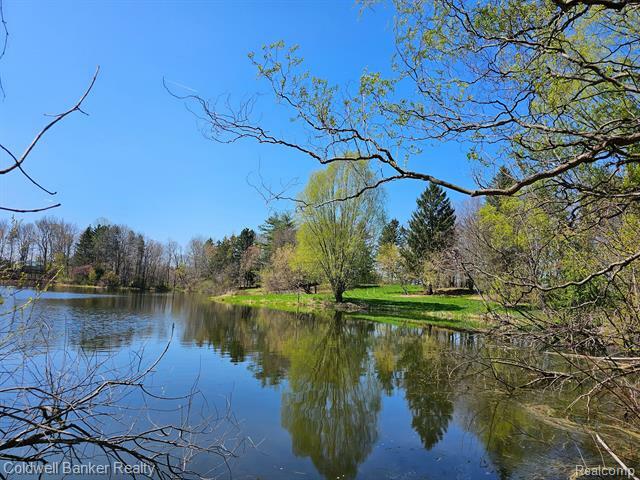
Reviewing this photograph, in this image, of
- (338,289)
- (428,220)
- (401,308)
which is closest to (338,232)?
(338,289)

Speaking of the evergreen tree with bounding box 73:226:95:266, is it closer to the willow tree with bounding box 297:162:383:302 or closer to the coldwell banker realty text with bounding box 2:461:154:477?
the willow tree with bounding box 297:162:383:302

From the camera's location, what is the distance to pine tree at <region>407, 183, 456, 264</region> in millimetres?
44000

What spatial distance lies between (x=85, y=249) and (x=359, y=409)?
63.8 m

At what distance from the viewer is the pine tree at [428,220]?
44.0 m

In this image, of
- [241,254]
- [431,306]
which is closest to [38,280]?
[431,306]

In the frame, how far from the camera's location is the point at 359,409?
890cm

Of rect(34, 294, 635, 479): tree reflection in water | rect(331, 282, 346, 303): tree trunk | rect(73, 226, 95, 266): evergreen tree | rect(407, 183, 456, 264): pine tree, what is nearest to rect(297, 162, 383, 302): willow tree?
rect(331, 282, 346, 303): tree trunk

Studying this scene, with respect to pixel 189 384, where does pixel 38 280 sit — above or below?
above

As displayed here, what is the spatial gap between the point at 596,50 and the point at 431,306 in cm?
2855

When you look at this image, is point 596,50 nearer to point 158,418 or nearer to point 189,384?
point 158,418

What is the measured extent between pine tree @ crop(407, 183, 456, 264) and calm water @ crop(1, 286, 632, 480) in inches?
1080

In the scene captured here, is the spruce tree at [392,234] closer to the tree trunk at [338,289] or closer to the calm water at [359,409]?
the tree trunk at [338,289]

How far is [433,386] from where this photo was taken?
10.6 meters

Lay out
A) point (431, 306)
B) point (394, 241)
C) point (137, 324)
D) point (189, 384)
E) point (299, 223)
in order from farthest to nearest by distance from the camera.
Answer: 1. point (394, 241)
2. point (299, 223)
3. point (431, 306)
4. point (137, 324)
5. point (189, 384)
